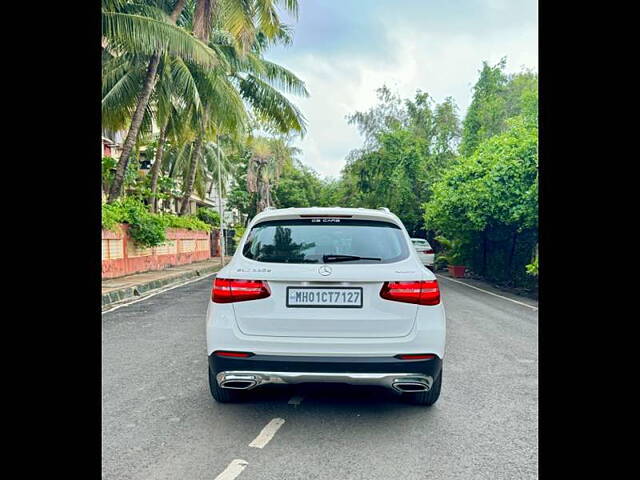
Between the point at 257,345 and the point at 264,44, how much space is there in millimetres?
21631

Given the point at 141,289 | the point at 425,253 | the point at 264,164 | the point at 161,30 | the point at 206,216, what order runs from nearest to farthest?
1. the point at 161,30
2. the point at 141,289
3. the point at 425,253
4. the point at 206,216
5. the point at 264,164

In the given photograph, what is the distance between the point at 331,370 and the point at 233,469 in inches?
34.8

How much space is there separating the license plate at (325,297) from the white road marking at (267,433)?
0.93m

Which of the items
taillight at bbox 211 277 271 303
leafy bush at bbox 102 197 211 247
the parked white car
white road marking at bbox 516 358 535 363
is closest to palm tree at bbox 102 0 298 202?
leafy bush at bbox 102 197 211 247

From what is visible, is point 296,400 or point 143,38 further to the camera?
point 143,38

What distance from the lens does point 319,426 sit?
3.75m

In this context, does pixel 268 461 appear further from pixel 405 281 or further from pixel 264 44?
pixel 264 44

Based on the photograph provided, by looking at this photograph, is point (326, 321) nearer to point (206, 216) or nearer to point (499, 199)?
point (499, 199)

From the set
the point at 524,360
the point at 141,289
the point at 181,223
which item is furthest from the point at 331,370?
the point at 181,223

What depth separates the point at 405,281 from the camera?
11.9 ft

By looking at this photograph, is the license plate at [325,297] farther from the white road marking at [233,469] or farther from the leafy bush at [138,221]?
the leafy bush at [138,221]

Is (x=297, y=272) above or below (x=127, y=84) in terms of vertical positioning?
below
